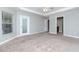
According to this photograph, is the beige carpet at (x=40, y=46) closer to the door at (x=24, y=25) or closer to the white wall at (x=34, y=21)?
the door at (x=24, y=25)

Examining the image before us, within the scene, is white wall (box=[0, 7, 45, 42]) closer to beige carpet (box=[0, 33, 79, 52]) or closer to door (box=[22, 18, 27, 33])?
door (box=[22, 18, 27, 33])

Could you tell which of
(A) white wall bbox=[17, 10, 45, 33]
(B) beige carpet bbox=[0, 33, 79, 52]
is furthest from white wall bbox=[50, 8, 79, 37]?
(A) white wall bbox=[17, 10, 45, 33]

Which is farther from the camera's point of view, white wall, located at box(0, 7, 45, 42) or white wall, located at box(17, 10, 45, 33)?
white wall, located at box(17, 10, 45, 33)

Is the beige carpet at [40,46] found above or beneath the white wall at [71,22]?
beneath

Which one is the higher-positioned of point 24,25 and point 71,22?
point 71,22

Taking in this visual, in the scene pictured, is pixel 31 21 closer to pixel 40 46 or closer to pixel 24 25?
pixel 24 25

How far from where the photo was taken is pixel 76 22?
17.9ft

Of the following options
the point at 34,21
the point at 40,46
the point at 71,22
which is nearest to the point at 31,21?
the point at 34,21

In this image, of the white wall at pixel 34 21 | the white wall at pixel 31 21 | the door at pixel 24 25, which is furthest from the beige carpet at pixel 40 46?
the white wall at pixel 34 21

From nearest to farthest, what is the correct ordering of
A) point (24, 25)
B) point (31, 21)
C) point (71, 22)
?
point (71, 22) → point (24, 25) → point (31, 21)

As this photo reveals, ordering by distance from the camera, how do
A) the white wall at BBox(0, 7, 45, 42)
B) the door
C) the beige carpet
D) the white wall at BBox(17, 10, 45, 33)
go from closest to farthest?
the beige carpet → the white wall at BBox(0, 7, 45, 42) → the door → the white wall at BBox(17, 10, 45, 33)
